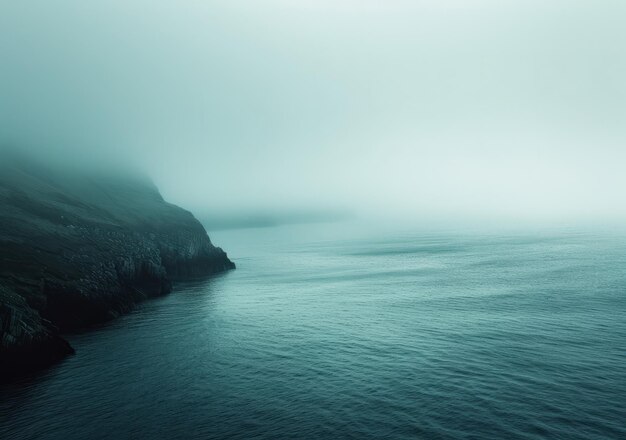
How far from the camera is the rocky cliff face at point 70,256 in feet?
193

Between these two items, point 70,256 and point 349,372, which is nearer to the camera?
point 349,372

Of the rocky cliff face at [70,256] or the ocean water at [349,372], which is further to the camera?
the rocky cliff face at [70,256]

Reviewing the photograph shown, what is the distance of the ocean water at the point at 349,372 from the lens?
38531mm

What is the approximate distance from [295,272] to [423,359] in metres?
115

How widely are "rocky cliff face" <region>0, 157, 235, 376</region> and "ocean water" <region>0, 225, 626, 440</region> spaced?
5.98 m

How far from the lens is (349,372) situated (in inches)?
2076

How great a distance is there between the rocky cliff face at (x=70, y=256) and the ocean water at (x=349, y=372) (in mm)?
5976

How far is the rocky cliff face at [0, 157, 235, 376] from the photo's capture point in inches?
2322

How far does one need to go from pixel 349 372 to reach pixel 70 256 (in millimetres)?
73577

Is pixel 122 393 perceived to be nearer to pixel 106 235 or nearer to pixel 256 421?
pixel 256 421

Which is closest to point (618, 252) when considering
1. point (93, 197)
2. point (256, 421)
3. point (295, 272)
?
point (295, 272)

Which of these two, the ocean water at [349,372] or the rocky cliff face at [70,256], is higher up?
the rocky cliff face at [70,256]

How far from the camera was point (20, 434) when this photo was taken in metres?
38.5

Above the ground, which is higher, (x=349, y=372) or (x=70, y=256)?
(x=70, y=256)
